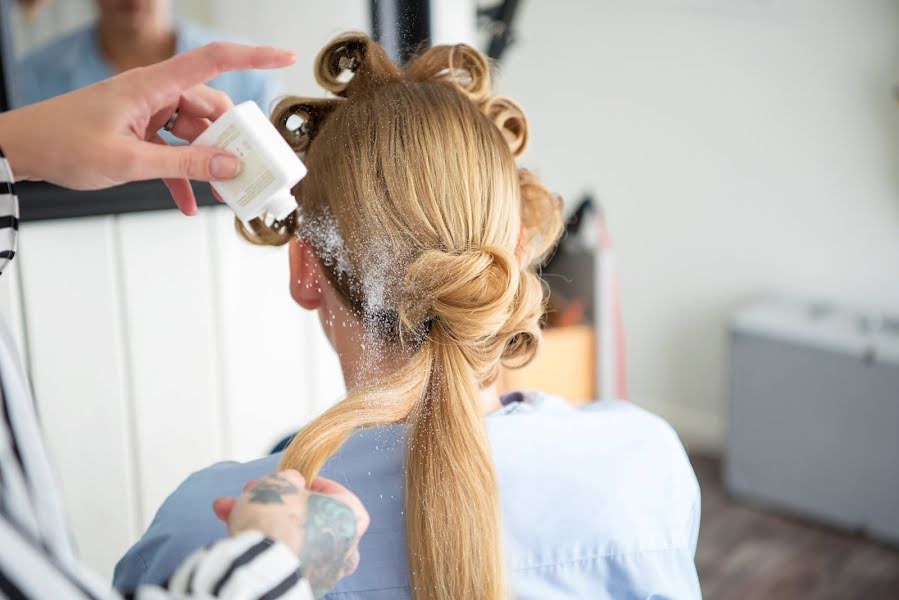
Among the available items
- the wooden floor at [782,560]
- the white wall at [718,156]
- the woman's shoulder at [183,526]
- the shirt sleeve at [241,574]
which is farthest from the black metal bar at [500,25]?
the wooden floor at [782,560]

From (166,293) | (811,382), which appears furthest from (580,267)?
(166,293)

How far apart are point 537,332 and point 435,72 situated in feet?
0.64

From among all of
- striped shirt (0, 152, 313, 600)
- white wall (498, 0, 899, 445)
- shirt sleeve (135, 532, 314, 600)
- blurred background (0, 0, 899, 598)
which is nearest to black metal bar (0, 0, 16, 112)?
blurred background (0, 0, 899, 598)

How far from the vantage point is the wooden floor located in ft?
5.93

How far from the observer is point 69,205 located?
0.92 metres

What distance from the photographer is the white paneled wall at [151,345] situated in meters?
0.93

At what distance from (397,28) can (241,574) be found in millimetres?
395

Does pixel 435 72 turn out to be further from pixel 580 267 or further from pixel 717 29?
pixel 717 29

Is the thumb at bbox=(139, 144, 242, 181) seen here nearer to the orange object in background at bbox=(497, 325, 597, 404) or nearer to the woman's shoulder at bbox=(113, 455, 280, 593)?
the woman's shoulder at bbox=(113, 455, 280, 593)

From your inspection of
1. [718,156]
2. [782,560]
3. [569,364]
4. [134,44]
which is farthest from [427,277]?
[718,156]

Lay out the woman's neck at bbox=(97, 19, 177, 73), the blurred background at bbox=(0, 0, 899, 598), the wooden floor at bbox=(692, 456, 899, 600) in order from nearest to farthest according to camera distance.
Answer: the woman's neck at bbox=(97, 19, 177, 73) → the blurred background at bbox=(0, 0, 899, 598) → the wooden floor at bbox=(692, 456, 899, 600)

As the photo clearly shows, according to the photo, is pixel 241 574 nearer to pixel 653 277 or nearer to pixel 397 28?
pixel 397 28

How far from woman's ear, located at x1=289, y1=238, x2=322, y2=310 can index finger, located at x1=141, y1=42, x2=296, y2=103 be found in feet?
0.48

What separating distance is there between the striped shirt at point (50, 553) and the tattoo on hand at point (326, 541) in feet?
0.04
